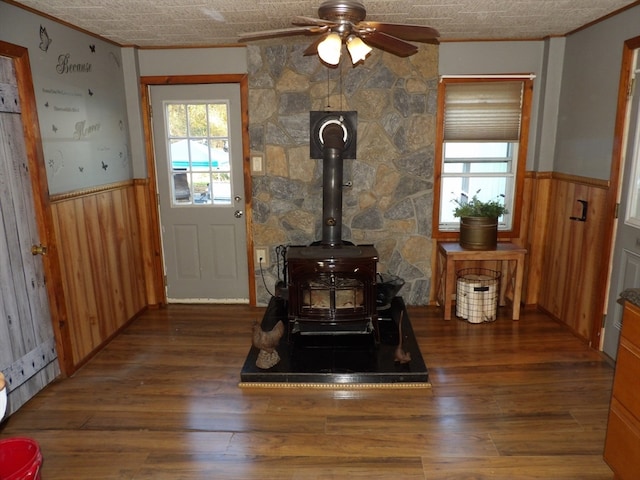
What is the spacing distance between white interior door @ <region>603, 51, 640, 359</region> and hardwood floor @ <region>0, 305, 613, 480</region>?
22.1 inches

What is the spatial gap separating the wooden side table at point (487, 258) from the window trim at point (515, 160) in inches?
5.2

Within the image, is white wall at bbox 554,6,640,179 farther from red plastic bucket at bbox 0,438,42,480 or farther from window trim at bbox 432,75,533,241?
red plastic bucket at bbox 0,438,42,480

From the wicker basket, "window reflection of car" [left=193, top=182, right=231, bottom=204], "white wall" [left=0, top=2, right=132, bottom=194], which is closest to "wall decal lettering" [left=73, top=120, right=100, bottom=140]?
"white wall" [left=0, top=2, right=132, bottom=194]

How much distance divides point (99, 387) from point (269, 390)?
3.54 ft

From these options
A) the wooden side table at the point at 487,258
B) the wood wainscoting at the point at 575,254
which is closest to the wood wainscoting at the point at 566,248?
the wood wainscoting at the point at 575,254

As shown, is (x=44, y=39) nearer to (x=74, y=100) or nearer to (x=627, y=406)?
(x=74, y=100)

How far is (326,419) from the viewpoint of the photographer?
2.53 metres

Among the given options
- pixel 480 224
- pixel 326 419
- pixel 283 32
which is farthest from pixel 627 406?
pixel 283 32

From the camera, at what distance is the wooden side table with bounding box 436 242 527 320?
12.2ft

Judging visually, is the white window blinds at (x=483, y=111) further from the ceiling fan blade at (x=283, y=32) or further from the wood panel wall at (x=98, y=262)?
the wood panel wall at (x=98, y=262)

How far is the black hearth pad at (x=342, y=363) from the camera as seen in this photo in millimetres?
2861

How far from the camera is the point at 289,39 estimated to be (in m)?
3.43

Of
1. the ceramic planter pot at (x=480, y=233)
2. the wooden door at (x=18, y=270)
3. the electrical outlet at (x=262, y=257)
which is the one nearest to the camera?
the wooden door at (x=18, y=270)

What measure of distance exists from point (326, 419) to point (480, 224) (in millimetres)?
2066
